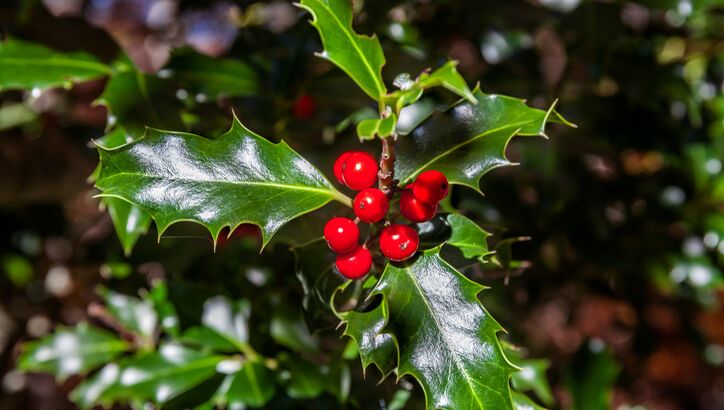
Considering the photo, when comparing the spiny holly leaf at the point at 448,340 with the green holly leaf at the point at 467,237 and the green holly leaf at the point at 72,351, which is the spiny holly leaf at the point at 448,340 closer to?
the green holly leaf at the point at 467,237

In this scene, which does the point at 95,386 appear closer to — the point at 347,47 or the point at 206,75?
the point at 206,75

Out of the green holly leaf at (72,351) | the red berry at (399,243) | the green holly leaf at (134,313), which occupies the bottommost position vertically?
the green holly leaf at (72,351)

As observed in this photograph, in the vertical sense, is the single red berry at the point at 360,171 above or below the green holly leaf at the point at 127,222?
above

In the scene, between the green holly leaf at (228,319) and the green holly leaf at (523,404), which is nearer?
the green holly leaf at (523,404)

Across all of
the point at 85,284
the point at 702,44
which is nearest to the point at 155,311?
the point at 85,284

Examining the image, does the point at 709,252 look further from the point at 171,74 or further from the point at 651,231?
the point at 171,74

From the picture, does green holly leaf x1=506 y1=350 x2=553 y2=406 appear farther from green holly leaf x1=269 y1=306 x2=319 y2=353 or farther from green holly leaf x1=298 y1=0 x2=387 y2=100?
green holly leaf x1=298 y1=0 x2=387 y2=100

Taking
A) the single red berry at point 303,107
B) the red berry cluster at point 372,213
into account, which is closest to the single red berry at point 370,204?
the red berry cluster at point 372,213
